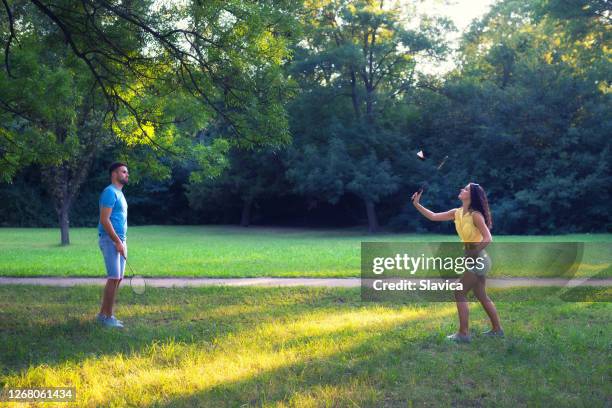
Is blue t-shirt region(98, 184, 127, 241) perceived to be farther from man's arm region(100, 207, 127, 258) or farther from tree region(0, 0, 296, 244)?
tree region(0, 0, 296, 244)

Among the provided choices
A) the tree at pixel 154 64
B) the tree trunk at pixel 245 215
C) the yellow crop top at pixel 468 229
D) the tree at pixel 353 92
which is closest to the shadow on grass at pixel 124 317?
the tree at pixel 154 64

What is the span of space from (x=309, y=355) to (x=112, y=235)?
9.06 feet

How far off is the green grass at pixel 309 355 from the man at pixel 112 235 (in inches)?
15.4

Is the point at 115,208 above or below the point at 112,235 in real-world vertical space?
above

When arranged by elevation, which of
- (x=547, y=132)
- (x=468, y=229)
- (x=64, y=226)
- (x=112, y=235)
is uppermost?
(x=547, y=132)

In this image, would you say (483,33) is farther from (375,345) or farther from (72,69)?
(375,345)

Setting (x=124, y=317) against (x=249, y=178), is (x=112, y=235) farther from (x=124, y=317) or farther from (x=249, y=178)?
(x=249, y=178)

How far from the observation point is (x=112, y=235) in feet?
24.4

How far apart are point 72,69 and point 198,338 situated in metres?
5.91

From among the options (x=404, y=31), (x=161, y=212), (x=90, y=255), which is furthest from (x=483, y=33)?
(x=90, y=255)

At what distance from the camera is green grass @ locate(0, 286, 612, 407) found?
513cm

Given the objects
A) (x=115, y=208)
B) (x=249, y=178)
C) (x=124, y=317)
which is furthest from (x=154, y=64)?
(x=249, y=178)

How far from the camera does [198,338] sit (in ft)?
23.5

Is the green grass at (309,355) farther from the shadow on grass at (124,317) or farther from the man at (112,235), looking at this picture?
the man at (112,235)
